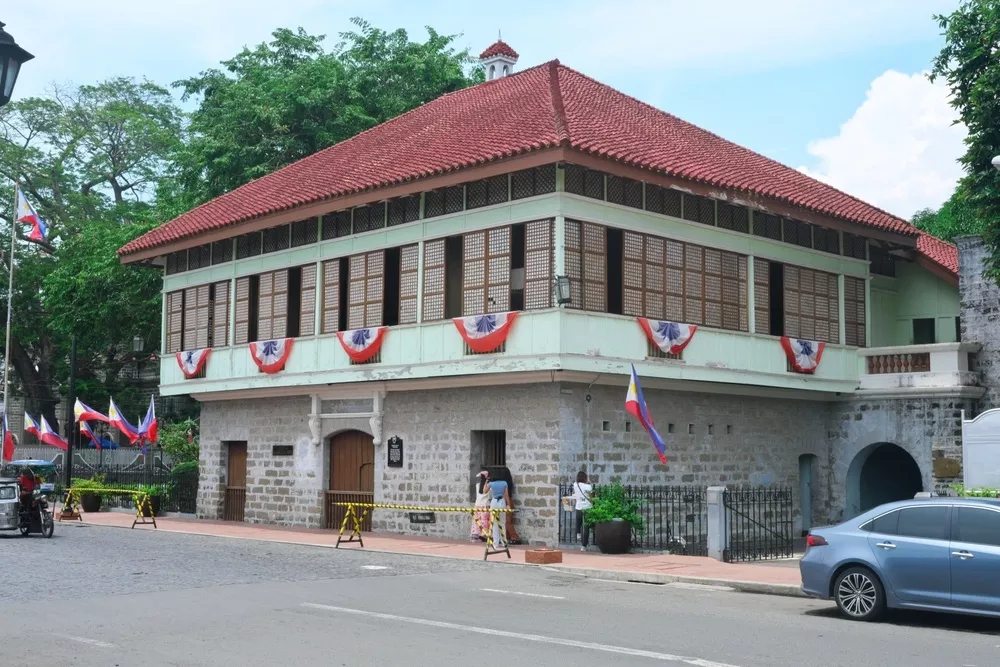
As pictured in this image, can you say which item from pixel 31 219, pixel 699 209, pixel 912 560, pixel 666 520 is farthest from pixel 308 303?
pixel 912 560

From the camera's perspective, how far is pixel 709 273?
84.0 feet

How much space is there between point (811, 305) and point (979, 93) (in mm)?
6471

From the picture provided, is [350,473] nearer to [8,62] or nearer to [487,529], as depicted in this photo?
[487,529]

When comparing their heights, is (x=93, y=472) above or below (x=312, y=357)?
below

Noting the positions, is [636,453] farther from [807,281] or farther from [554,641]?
[554,641]

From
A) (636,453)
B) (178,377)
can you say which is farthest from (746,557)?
(178,377)

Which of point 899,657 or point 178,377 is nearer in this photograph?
point 899,657

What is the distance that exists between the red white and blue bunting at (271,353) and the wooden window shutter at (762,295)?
1109cm

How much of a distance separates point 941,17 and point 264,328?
57.6 feet

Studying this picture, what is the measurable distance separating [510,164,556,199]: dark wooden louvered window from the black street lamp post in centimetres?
1443

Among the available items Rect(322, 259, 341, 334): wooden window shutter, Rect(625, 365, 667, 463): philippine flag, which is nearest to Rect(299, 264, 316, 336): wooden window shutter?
Rect(322, 259, 341, 334): wooden window shutter

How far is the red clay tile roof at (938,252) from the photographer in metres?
30.1

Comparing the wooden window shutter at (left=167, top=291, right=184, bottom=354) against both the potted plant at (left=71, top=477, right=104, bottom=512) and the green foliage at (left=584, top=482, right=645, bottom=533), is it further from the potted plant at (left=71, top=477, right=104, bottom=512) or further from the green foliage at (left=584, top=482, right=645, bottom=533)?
the green foliage at (left=584, top=482, right=645, bottom=533)

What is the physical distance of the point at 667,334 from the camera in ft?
78.7
